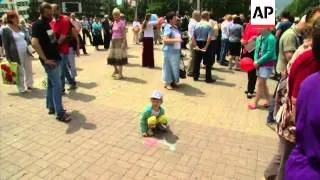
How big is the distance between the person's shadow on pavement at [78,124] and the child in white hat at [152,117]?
3.09 ft

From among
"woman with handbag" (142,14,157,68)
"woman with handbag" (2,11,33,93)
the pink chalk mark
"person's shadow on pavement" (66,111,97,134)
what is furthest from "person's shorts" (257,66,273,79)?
"woman with handbag" (142,14,157,68)

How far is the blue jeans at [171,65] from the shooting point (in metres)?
8.56

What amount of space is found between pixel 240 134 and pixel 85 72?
635 cm

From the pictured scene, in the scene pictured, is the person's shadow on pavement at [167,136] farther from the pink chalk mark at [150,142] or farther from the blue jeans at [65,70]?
the blue jeans at [65,70]

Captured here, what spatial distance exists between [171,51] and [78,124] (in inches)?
133

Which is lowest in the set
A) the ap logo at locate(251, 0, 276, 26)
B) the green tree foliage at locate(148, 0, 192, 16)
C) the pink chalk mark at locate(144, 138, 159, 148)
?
the pink chalk mark at locate(144, 138, 159, 148)

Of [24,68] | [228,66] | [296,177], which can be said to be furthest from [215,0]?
[296,177]

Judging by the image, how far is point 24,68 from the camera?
8.34 metres

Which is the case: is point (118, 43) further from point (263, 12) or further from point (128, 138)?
point (128, 138)

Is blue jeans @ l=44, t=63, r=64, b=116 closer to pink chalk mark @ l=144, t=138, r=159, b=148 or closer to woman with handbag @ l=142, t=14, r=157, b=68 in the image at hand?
pink chalk mark @ l=144, t=138, r=159, b=148

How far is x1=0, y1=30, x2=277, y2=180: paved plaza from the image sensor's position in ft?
14.8

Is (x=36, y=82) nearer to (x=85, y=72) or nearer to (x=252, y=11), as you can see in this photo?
(x=85, y=72)

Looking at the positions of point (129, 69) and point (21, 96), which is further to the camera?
point (129, 69)

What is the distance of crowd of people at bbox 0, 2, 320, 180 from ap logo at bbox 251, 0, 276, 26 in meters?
0.16
